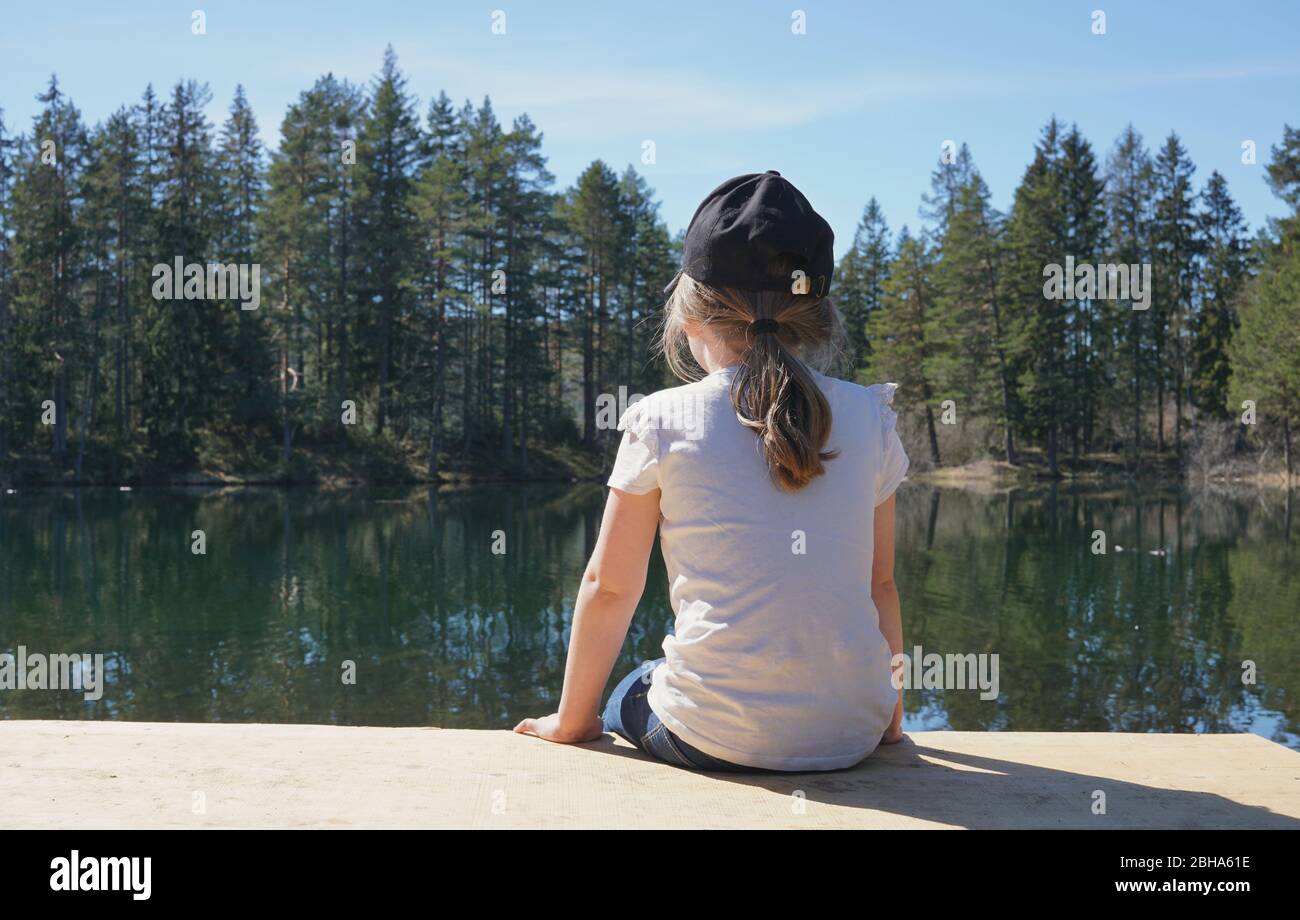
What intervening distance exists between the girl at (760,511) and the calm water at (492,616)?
0.12m

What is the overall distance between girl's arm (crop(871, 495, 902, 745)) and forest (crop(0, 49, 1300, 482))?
34251mm

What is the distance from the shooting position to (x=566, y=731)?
256 cm

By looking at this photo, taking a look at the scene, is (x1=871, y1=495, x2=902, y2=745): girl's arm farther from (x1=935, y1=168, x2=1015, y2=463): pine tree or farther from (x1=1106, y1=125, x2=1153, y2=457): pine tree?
(x1=1106, y1=125, x2=1153, y2=457): pine tree

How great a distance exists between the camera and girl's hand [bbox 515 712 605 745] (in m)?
2.56

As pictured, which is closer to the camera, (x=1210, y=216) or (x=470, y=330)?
(x=470, y=330)

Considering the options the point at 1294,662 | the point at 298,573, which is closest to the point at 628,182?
the point at 298,573

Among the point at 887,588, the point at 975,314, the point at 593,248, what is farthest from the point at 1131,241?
the point at 887,588

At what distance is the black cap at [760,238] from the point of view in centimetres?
225

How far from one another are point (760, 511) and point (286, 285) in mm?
38073

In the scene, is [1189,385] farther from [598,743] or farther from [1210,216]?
[598,743]

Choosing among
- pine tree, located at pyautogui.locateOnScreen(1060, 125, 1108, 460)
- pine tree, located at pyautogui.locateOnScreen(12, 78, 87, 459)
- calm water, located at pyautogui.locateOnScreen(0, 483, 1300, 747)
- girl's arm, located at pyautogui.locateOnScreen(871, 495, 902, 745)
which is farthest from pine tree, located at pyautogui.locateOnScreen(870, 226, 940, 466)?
girl's arm, located at pyautogui.locateOnScreen(871, 495, 902, 745)

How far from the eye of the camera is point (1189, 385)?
142ft

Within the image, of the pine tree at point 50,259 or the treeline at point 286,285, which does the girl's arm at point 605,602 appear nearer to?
the treeline at point 286,285
